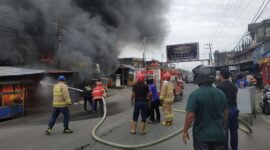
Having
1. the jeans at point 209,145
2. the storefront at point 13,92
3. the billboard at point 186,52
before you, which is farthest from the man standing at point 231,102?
the billboard at point 186,52

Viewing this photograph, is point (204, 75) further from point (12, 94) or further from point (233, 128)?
point (12, 94)

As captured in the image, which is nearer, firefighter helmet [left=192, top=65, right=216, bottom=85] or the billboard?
firefighter helmet [left=192, top=65, right=216, bottom=85]

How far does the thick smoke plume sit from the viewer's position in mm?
22328

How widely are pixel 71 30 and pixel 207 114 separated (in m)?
23.6

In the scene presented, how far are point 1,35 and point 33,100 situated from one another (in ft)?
18.1

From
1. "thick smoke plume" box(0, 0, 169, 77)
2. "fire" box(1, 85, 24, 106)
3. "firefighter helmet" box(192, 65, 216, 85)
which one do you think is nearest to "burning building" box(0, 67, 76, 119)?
"fire" box(1, 85, 24, 106)

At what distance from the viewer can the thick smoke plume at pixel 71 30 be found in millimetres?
22328

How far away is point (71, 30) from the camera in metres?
26.5

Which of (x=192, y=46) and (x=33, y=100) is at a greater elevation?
(x=192, y=46)

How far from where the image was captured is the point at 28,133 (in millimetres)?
9492

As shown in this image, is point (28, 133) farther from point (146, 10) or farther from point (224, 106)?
point (146, 10)

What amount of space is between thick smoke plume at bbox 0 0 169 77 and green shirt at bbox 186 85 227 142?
19.2 meters

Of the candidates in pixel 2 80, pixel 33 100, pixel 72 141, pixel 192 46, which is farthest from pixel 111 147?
pixel 192 46

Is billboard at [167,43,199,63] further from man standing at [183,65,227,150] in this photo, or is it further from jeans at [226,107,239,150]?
man standing at [183,65,227,150]
